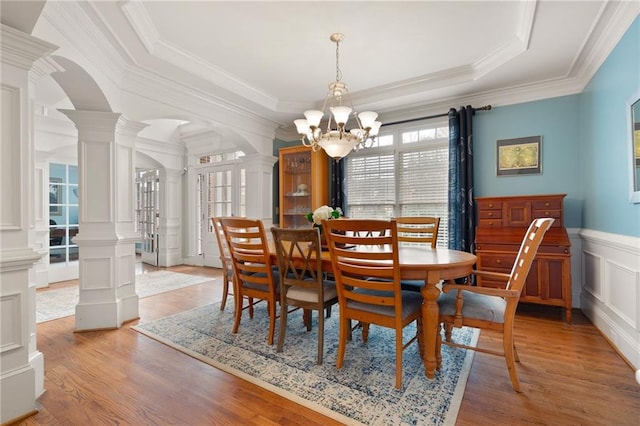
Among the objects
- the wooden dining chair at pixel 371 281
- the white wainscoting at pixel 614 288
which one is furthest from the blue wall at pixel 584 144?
the wooden dining chair at pixel 371 281

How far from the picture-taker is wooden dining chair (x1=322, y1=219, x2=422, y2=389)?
1.83 metres

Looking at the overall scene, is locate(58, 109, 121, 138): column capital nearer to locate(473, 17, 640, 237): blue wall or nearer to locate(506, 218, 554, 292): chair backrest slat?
locate(506, 218, 554, 292): chair backrest slat

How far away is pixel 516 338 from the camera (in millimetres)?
2658

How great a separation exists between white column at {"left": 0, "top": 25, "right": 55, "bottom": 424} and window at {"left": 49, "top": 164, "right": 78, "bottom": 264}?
167 inches

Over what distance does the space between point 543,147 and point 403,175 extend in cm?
172

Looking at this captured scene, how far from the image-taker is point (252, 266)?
8.34 feet

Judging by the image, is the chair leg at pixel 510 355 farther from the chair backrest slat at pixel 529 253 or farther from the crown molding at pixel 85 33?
the crown molding at pixel 85 33

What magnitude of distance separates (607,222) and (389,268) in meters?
2.32

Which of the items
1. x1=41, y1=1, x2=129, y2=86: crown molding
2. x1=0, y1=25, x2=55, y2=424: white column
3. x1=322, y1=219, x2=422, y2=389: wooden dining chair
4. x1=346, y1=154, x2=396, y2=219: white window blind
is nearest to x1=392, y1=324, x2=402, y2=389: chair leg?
x1=322, y1=219, x2=422, y2=389: wooden dining chair

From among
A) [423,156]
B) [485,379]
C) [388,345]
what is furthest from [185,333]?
[423,156]

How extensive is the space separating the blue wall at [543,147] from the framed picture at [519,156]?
5cm

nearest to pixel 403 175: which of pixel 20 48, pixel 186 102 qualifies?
pixel 186 102

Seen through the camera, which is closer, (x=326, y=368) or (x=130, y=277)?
(x=326, y=368)

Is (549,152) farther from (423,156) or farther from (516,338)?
(516,338)
